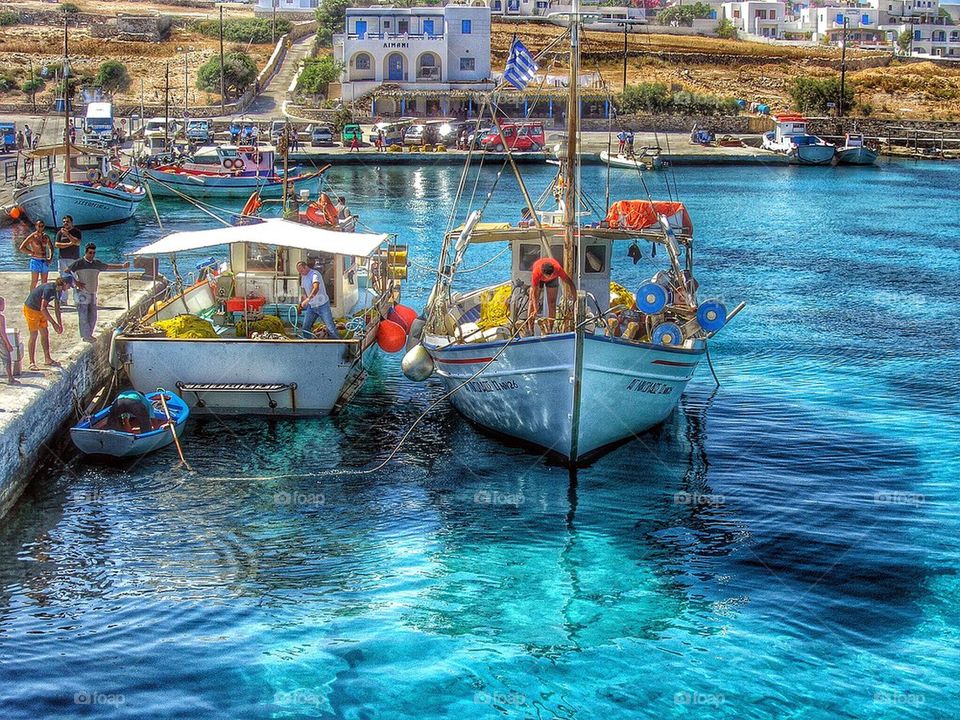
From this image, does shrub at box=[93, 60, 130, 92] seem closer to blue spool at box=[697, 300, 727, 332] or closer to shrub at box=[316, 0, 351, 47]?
shrub at box=[316, 0, 351, 47]

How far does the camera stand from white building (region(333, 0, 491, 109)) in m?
91.2

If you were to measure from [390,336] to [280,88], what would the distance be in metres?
75.7

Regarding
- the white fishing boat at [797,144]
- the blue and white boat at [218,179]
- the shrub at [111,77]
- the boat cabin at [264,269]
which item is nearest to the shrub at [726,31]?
the white fishing boat at [797,144]

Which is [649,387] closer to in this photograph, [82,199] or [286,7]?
[82,199]

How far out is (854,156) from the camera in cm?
8200

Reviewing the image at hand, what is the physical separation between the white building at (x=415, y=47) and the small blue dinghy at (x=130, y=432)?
72306 mm

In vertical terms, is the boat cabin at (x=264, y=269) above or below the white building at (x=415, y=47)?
below

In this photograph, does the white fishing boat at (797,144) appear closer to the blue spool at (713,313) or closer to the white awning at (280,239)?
the white awning at (280,239)

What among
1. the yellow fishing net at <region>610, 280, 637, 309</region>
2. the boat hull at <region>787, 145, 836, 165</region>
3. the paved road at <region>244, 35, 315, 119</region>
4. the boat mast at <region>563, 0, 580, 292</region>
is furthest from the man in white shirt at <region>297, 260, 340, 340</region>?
the boat hull at <region>787, 145, 836, 165</region>

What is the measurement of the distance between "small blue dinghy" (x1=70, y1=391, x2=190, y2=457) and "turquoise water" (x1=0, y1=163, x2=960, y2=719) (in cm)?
36

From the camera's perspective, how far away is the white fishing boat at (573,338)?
1953cm

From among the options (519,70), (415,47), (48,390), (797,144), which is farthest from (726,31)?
(48,390)

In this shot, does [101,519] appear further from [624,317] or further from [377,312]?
[624,317]

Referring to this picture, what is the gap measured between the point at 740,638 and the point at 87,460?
35.4ft
